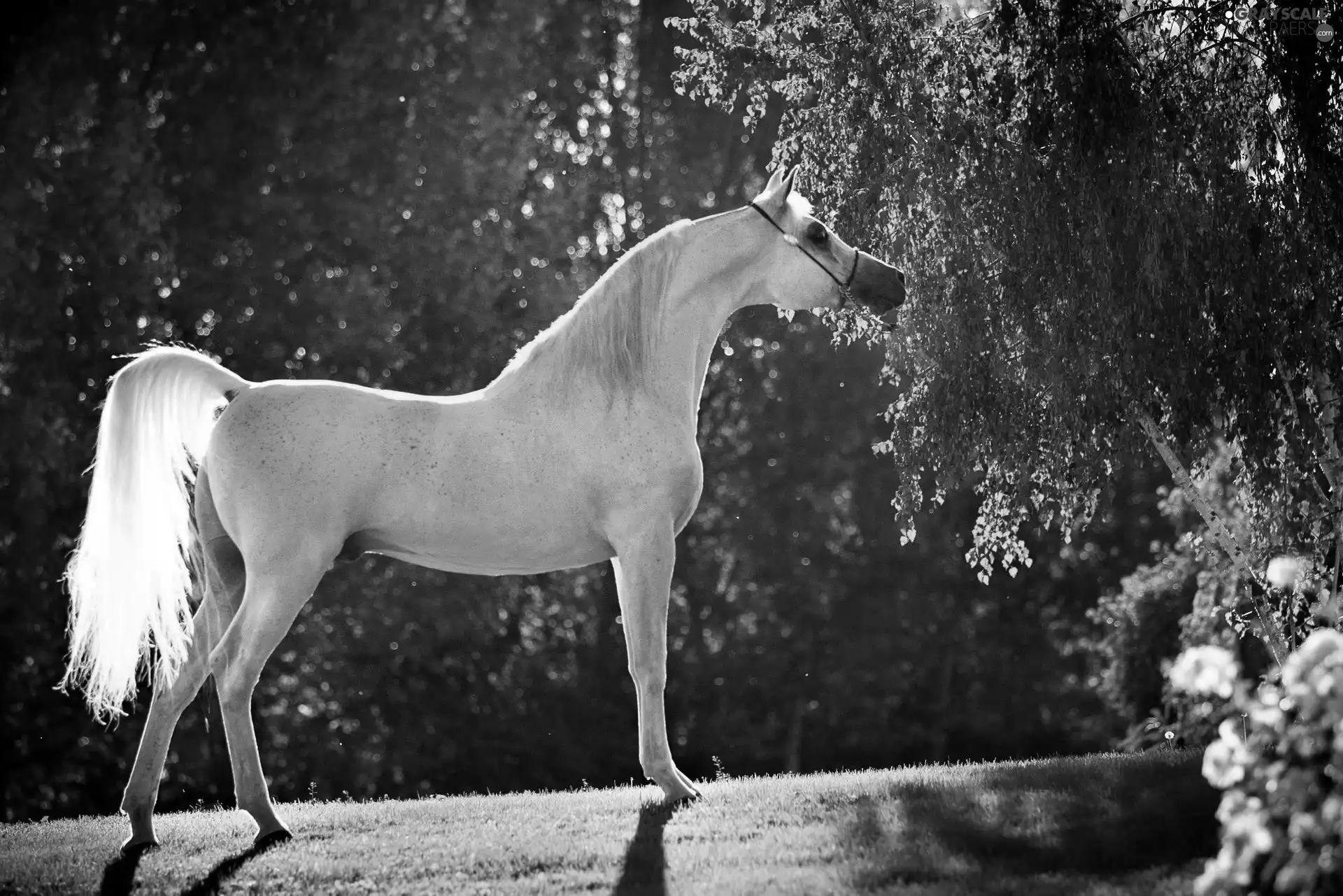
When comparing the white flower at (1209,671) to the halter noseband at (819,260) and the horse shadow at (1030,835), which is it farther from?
the halter noseband at (819,260)

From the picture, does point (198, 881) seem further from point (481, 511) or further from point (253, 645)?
point (481, 511)

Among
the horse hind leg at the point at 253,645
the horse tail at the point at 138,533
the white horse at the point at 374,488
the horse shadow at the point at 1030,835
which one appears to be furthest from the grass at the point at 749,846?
the horse tail at the point at 138,533

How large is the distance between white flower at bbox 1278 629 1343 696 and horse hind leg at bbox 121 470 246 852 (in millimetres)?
4631

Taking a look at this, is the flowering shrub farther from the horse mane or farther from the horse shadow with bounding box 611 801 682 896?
the horse mane

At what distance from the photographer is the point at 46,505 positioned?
17.4 m

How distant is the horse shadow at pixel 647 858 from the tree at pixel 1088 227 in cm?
388

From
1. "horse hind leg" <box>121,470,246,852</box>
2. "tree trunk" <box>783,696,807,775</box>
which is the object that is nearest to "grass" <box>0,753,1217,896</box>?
"horse hind leg" <box>121,470,246,852</box>

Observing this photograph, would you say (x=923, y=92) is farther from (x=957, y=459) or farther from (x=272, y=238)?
(x=272, y=238)

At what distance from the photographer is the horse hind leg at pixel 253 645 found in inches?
251

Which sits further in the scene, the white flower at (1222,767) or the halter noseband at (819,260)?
the halter noseband at (819,260)

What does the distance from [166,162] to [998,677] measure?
50.1 feet

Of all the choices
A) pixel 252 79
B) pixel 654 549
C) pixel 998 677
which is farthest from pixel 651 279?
pixel 998 677

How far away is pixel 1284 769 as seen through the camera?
4.20m

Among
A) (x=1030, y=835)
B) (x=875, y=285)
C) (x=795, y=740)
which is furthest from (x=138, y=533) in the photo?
(x=795, y=740)
